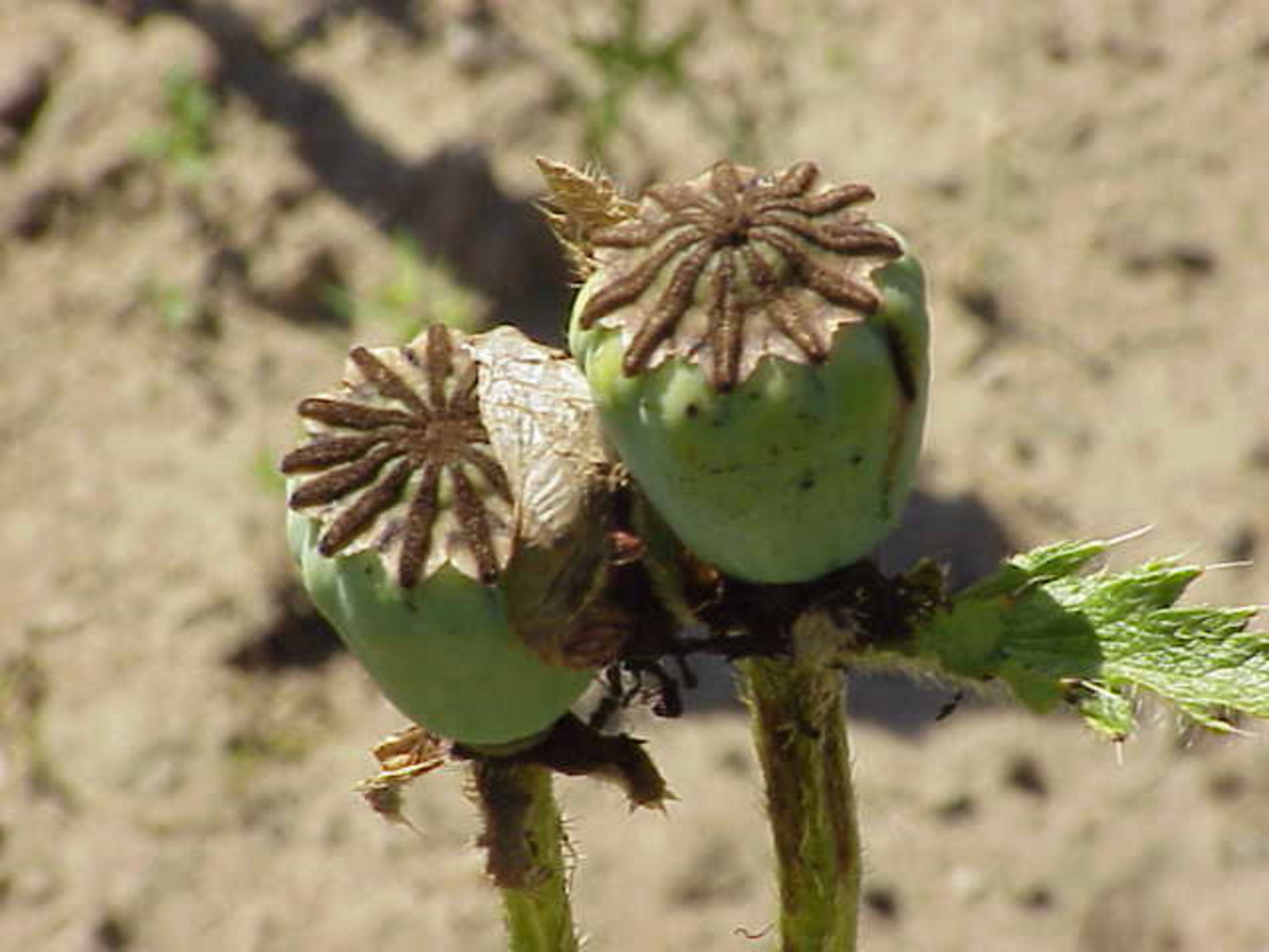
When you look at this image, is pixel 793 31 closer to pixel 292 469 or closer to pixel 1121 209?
pixel 1121 209

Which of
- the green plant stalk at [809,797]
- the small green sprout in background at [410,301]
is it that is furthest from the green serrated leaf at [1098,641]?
the small green sprout in background at [410,301]

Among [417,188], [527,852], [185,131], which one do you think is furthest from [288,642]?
[527,852]

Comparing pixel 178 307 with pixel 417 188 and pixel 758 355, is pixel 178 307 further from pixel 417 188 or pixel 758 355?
pixel 758 355

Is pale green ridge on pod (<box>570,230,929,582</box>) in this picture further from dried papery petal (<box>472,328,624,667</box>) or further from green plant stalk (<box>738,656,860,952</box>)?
green plant stalk (<box>738,656,860,952</box>)

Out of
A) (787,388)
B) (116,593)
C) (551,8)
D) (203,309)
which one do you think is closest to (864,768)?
(116,593)

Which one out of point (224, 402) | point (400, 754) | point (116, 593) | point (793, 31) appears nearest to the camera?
point (400, 754)

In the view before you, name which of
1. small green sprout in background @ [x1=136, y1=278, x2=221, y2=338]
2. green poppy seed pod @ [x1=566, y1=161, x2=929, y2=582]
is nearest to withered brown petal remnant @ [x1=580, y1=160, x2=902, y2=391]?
green poppy seed pod @ [x1=566, y1=161, x2=929, y2=582]
